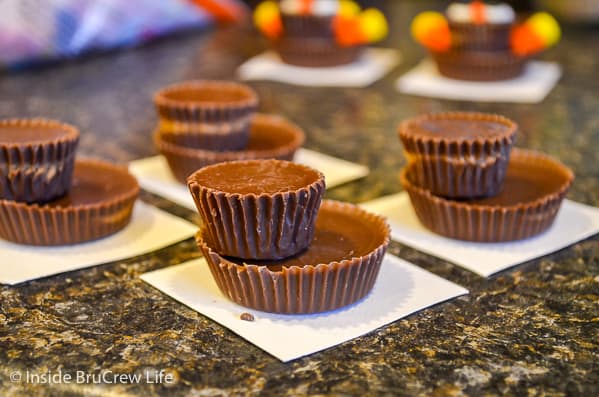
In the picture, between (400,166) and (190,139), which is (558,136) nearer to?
(400,166)

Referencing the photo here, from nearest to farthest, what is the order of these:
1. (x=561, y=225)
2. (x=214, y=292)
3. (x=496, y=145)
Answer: (x=214, y=292) → (x=496, y=145) → (x=561, y=225)

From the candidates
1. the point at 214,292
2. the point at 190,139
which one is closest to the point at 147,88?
the point at 190,139

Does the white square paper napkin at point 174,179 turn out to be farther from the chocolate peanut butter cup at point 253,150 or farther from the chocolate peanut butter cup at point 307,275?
the chocolate peanut butter cup at point 307,275

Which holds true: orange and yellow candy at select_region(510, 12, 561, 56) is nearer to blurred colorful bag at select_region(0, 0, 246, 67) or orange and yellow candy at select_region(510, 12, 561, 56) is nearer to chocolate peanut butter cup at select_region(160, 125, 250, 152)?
chocolate peanut butter cup at select_region(160, 125, 250, 152)

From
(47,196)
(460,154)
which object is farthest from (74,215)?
(460,154)

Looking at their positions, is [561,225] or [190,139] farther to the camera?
[190,139]

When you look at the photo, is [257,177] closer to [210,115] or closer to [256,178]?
[256,178]

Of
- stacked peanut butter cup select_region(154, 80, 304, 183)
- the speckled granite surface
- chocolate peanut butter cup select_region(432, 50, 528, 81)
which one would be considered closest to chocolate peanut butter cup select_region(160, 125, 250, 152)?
stacked peanut butter cup select_region(154, 80, 304, 183)
